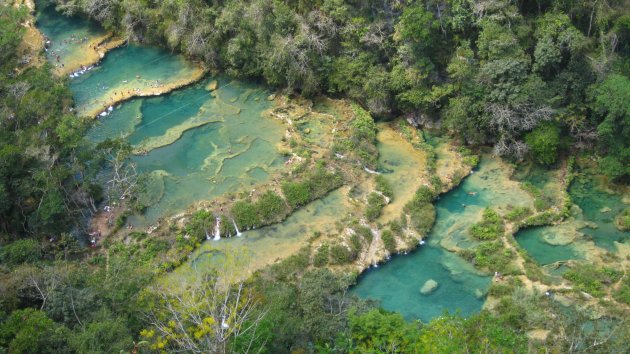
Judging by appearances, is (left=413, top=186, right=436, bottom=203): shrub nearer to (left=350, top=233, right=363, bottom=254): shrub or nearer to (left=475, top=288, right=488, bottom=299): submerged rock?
(left=350, top=233, right=363, bottom=254): shrub

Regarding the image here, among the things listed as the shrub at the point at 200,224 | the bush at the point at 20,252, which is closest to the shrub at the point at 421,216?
the shrub at the point at 200,224

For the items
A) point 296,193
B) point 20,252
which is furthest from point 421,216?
point 20,252

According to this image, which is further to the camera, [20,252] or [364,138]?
[364,138]

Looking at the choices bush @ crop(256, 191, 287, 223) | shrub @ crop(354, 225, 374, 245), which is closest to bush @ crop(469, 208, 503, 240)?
shrub @ crop(354, 225, 374, 245)

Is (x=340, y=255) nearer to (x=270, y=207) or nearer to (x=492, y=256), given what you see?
(x=270, y=207)

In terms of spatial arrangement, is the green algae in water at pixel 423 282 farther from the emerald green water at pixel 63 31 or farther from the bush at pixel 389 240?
the emerald green water at pixel 63 31

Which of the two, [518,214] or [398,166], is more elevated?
[398,166]
